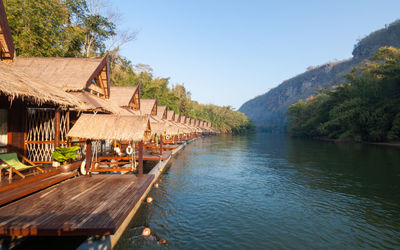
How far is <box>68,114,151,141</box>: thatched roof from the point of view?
26.7ft

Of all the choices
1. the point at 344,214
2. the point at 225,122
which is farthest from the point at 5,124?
the point at 225,122

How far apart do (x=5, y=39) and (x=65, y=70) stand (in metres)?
5.28

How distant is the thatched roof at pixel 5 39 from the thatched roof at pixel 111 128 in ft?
11.8

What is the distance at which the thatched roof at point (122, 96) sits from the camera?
64.5ft

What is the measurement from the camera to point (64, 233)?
4.42 m

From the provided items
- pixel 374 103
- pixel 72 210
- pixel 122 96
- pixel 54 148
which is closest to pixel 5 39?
pixel 54 148

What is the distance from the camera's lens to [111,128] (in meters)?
8.38

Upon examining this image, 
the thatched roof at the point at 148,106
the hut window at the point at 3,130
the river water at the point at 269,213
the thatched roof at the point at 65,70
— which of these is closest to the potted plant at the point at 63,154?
the hut window at the point at 3,130

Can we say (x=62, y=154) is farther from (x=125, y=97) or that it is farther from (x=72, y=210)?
(x=125, y=97)

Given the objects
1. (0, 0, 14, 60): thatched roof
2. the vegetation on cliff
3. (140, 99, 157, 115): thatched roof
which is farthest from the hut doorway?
the vegetation on cliff

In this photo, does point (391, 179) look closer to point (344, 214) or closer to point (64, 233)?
point (344, 214)

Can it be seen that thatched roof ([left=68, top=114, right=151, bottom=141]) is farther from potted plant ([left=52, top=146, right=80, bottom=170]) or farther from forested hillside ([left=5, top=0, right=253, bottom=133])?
forested hillside ([left=5, top=0, right=253, bottom=133])

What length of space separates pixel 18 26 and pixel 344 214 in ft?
90.8

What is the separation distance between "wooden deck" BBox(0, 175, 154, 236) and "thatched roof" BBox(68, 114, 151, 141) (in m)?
1.77
